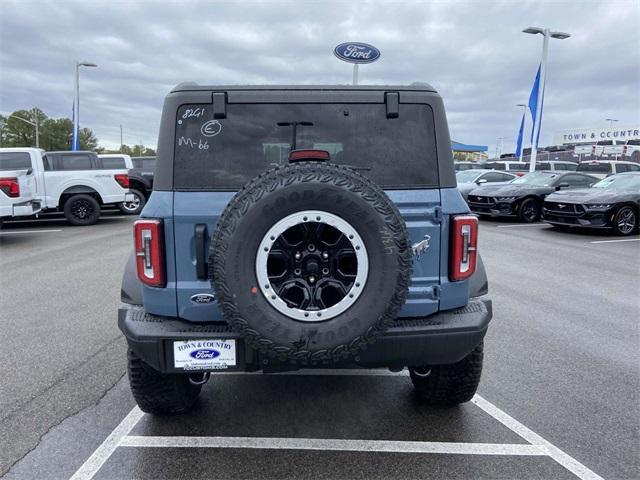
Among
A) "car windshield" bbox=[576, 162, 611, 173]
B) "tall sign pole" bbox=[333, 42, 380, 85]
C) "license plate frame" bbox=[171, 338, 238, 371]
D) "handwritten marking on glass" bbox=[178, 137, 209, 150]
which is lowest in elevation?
"license plate frame" bbox=[171, 338, 238, 371]

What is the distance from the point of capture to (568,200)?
12031 millimetres

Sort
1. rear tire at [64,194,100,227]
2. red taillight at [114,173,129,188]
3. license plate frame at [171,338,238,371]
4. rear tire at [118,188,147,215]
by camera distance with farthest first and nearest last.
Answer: rear tire at [118,188,147,215]
red taillight at [114,173,129,188]
rear tire at [64,194,100,227]
license plate frame at [171,338,238,371]

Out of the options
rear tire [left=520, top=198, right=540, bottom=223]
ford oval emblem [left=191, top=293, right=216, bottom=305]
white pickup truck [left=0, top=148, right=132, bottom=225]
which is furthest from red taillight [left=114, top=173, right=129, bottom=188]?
ford oval emblem [left=191, top=293, right=216, bottom=305]

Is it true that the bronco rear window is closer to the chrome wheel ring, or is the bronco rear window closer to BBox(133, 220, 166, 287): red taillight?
BBox(133, 220, 166, 287): red taillight

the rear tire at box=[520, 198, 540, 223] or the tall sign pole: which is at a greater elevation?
the tall sign pole

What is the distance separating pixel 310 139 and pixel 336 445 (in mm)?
1749

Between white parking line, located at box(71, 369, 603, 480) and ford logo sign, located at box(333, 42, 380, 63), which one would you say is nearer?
white parking line, located at box(71, 369, 603, 480)

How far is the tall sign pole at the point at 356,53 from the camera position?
1130cm

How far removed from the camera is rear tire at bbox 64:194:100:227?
13383 millimetres

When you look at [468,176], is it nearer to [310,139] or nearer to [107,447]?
[310,139]

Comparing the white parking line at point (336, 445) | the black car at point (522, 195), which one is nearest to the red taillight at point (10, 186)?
the white parking line at point (336, 445)

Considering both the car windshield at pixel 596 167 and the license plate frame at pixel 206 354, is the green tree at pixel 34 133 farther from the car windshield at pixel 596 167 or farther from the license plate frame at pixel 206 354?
the license plate frame at pixel 206 354

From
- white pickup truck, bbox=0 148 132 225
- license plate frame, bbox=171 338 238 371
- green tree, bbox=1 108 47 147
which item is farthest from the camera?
green tree, bbox=1 108 47 147

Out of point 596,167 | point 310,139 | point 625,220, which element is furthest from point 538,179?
point 310,139
